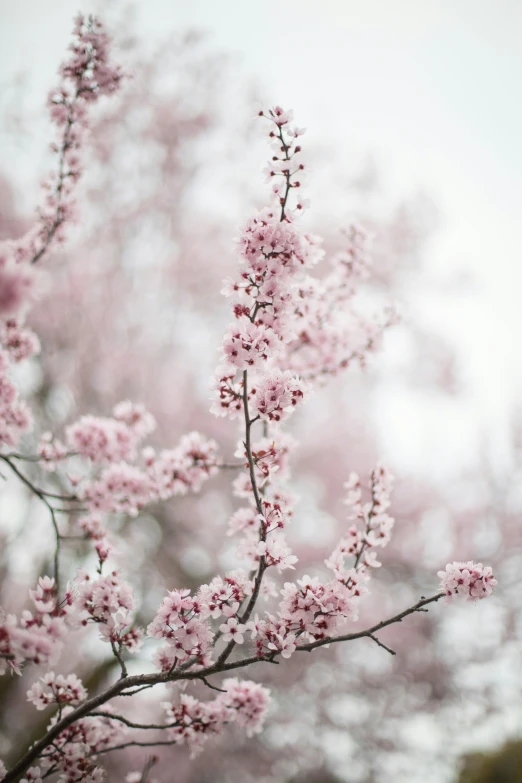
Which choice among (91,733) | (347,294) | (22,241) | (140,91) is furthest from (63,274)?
(91,733)

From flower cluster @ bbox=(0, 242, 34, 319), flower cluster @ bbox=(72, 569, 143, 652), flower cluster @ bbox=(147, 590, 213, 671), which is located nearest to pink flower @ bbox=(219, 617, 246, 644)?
flower cluster @ bbox=(147, 590, 213, 671)

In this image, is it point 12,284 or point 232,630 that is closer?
point 12,284

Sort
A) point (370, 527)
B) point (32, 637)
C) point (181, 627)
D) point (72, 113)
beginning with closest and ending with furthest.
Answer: point (32, 637) < point (181, 627) < point (370, 527) < point (72, 113)

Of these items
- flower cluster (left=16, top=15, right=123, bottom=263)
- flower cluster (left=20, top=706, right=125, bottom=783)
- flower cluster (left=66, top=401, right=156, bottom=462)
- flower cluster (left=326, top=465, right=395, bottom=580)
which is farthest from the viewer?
flower cluster (left=66, top=401, right=156, bottom=462)

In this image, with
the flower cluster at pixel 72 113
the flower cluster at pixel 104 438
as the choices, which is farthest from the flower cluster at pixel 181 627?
the flower cluster at pixel 72 113

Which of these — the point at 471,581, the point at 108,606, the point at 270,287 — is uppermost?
the point at 270,287

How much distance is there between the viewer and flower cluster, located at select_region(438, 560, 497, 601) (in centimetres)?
196

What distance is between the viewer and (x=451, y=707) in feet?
26.9

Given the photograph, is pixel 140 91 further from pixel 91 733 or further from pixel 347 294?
pixel 91 733

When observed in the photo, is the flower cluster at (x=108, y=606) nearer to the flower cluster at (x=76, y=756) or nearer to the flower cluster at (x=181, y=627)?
the flower cluster at (x=181, y=627)

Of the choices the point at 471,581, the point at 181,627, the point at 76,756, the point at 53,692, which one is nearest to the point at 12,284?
the point at 181,627

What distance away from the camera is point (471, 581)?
77.4 inches

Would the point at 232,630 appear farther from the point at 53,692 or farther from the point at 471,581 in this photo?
the point at 471,581

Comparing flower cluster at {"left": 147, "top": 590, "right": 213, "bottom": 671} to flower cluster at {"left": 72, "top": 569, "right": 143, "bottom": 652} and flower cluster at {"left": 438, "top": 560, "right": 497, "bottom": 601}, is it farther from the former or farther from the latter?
flower cluster at {"left": 438, "top": 560, "right": 497, "bottom": 601}
